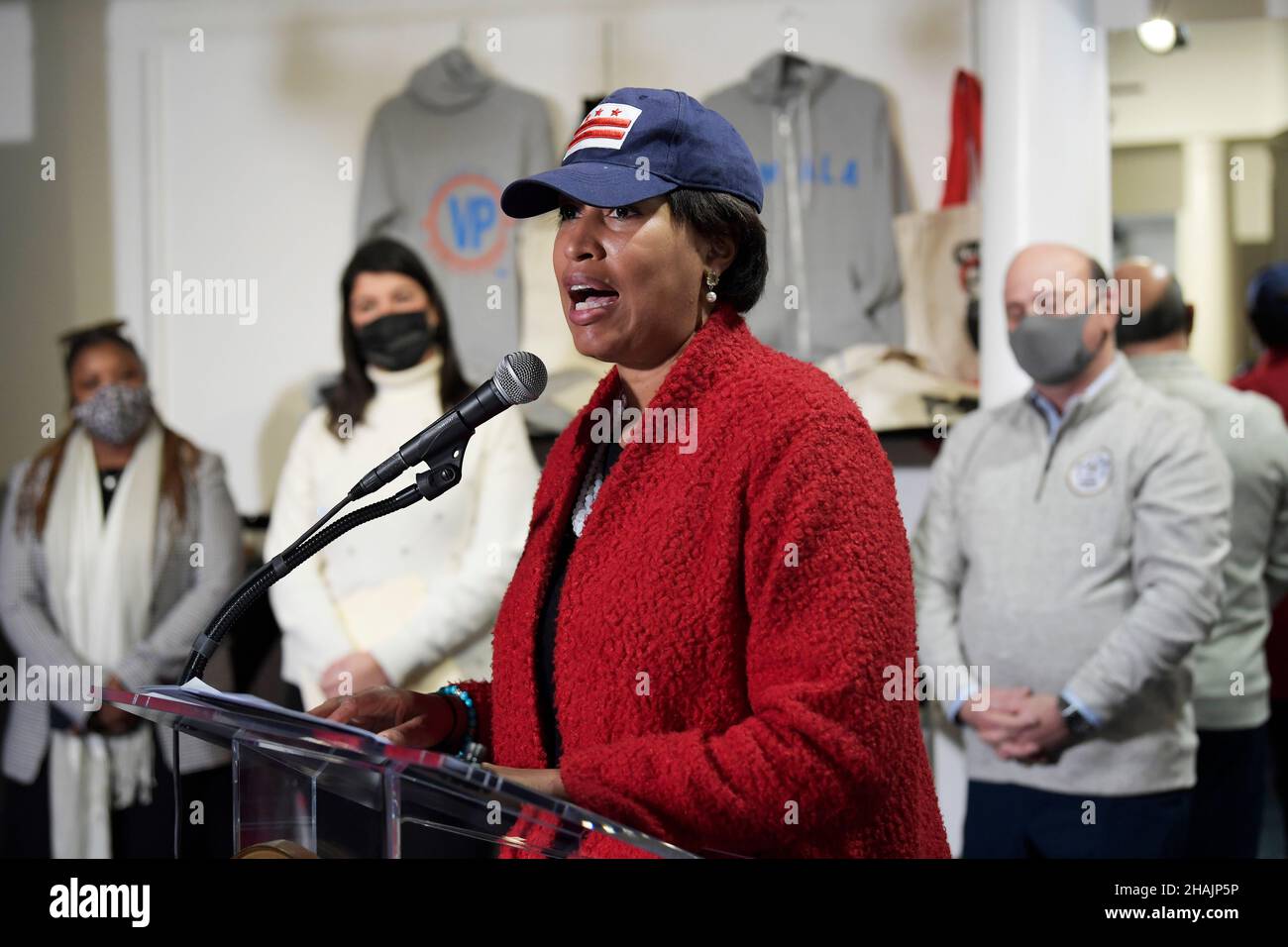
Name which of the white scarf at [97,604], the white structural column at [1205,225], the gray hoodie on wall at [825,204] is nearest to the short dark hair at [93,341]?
the white scarf at [97,604]

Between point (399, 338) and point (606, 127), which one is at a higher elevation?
point (399, 338)

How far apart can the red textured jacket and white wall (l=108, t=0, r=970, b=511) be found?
2.68m

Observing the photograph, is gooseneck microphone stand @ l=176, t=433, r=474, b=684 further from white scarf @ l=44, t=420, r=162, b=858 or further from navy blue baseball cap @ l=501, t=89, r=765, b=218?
white scarf @ l=44, t=420, r=162, b=858

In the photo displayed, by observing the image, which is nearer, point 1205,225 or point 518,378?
point 518,378

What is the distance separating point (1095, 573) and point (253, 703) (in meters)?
2.11

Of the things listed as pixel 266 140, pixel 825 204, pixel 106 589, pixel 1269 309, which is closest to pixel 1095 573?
pixel 1269 309

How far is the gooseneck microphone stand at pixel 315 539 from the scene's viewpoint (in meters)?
1.24

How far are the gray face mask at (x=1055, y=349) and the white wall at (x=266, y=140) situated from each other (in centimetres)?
134

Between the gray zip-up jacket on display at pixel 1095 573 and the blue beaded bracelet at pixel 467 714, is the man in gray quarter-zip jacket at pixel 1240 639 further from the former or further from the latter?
the blue beaded bracelet at pixel 467 714

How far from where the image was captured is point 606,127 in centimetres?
128

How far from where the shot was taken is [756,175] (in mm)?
1356

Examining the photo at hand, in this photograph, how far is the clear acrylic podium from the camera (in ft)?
3.39

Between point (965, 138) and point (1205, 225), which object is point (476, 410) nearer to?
point (965, 138)

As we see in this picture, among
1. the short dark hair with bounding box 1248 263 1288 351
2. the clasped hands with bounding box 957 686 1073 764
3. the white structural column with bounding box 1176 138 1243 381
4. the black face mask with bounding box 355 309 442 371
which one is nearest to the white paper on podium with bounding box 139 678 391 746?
the clasped hands with bounding box 957 686 1073 764
